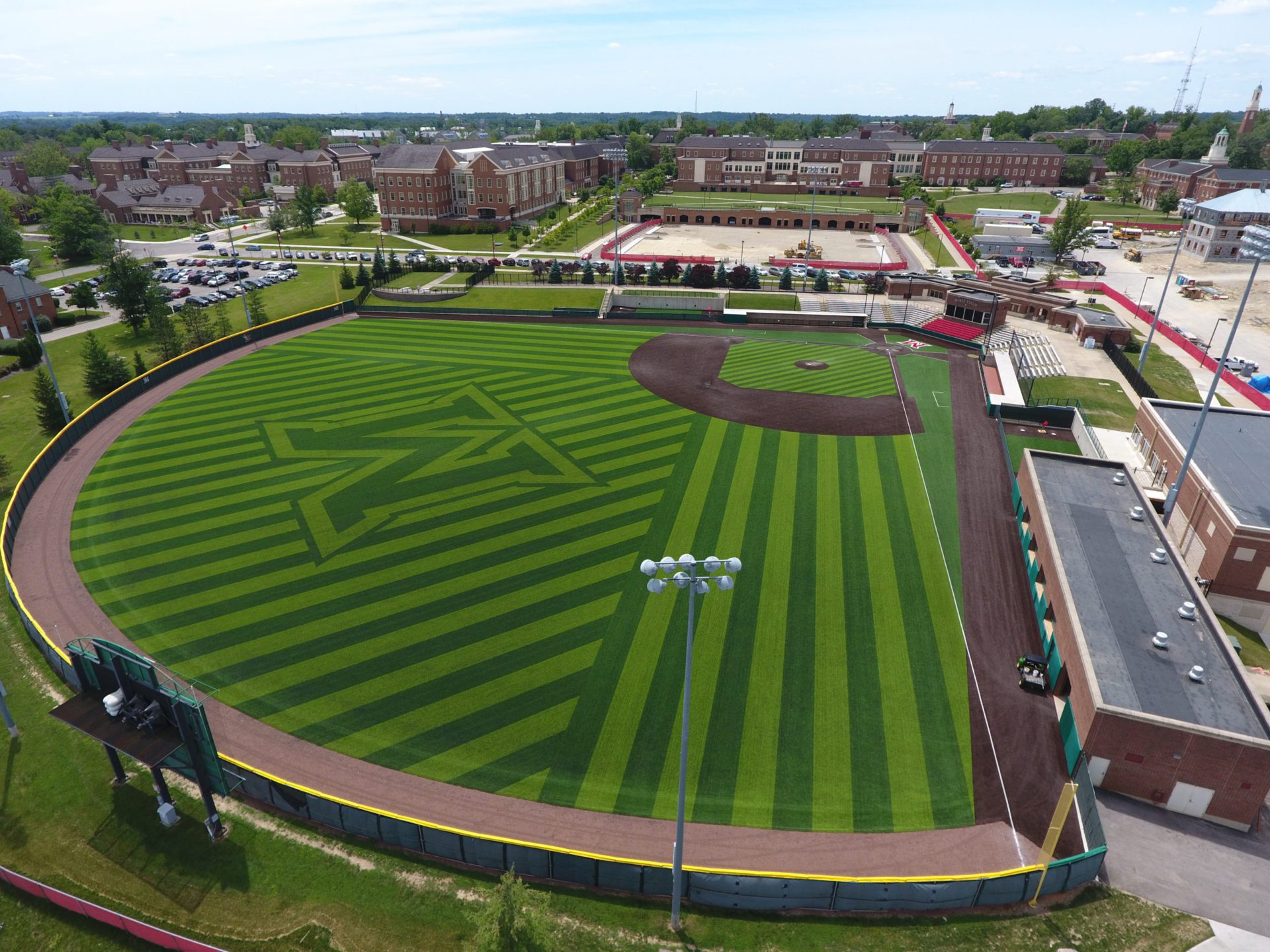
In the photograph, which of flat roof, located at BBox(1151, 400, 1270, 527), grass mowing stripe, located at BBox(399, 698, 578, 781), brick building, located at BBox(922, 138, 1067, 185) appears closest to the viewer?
grass mowing stripe, located at BBox(399, 698, 578, 781)

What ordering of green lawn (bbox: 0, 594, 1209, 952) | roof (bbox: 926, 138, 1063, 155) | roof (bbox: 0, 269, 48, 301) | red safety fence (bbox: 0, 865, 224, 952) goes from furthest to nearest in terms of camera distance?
roof (bbox: 926, 138, 1063, 155) → roof (bbox: 0, 269, 48, 301) → green lawn (bbox: 0, 594, 1209, 952) → red safety fence (bbox: 0, 865, 224, 952)

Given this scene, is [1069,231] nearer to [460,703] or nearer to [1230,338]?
[1230,338]

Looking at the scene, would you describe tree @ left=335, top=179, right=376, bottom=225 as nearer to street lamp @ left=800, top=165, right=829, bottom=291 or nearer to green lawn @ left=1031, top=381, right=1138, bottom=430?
street lamp @ left=800, top=165, right=829, bottom=291

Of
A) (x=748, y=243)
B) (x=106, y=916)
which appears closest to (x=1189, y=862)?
(x=106, y=916)

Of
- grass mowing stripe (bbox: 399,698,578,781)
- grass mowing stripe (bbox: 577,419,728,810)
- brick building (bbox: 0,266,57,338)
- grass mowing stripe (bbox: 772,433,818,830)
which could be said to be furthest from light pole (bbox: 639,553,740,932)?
brick building (bbox: 0,266,57,338)

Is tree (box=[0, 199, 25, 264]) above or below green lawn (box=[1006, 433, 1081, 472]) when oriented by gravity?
above

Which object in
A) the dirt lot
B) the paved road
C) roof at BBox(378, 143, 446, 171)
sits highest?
roof at BBox(378, 143, 446, 171)

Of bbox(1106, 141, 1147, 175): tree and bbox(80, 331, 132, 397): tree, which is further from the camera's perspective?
bbox(1106, 141, 1147, 175): tree
